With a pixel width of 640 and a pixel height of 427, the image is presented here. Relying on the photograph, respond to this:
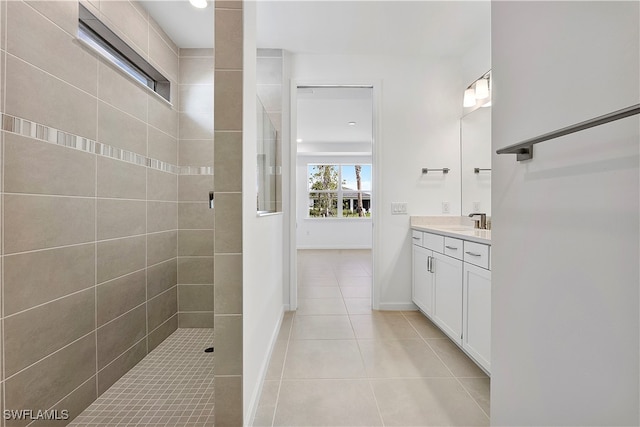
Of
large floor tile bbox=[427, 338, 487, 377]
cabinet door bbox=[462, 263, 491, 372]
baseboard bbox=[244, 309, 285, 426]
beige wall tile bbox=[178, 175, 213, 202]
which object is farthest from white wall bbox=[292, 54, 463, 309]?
beige wall tile bbox=[178, 175, 213, 202]

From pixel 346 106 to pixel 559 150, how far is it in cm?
442

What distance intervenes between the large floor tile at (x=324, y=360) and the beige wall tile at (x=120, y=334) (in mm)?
1048

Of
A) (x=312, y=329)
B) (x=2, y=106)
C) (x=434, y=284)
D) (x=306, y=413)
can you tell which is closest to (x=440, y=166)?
(x=434, y=284)

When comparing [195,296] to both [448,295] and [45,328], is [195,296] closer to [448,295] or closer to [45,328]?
[45,328]

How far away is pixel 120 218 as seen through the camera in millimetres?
1853

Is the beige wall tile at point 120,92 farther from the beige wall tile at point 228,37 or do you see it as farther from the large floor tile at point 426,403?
the large floor tile at point 426,403

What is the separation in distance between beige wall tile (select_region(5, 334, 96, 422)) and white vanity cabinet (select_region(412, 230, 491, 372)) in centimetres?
224

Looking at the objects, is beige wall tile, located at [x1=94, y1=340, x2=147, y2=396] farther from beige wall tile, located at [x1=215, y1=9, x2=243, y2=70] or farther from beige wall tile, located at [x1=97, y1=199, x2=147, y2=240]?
beige wall tile, located at [x1=215, y1=9, x2=243, y2=70]

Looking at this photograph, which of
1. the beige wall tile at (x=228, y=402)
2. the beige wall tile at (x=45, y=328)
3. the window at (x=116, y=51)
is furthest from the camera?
the window at (x=116, y=51)

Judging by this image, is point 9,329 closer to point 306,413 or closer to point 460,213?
point 306,413

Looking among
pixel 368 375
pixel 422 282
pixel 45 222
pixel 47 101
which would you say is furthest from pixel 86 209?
pixel 422 282

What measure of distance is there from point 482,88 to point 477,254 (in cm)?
168

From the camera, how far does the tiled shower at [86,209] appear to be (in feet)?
3.91

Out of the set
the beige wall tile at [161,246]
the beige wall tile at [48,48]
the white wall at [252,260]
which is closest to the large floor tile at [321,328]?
the white wall at [252,260]
